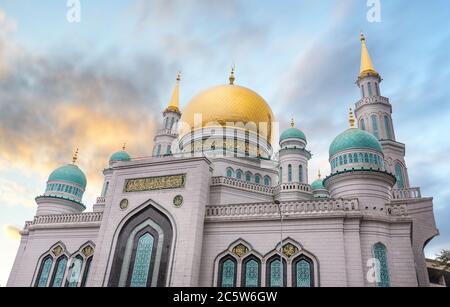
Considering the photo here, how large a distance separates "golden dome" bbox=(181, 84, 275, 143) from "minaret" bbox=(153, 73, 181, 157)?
3.02 meters

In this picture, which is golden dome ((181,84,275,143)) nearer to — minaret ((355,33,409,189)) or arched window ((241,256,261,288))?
minaret ((355,33,409,189))

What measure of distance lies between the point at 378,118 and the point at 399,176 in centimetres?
385

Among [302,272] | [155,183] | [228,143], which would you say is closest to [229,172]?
[228,143]

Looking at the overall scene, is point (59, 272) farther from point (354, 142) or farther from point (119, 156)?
point (354, 142)

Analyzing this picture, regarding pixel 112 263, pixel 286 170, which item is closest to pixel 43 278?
pixel 112 263

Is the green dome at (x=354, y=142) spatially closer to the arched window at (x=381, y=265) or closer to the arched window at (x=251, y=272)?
the arched window at (x=381, y=265)

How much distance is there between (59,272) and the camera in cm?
1714

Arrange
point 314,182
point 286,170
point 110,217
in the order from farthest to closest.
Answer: point 314,182 → point 286,170 → point 110,217

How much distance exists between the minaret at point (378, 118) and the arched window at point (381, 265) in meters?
8.05

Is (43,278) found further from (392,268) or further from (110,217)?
(392,268)

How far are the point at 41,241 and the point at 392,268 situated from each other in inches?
659
